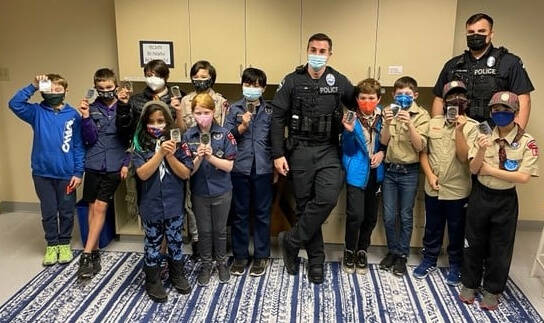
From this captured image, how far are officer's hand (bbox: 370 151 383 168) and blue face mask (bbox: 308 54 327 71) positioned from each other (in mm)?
691

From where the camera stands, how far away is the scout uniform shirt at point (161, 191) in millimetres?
2816

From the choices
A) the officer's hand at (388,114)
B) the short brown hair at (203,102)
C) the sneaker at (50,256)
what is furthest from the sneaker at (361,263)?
the sneaker at (50,256)

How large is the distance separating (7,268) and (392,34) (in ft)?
10.5

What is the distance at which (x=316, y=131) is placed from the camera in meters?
3.05

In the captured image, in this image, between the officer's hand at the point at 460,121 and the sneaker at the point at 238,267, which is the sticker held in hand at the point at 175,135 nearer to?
the sneaker at the point at 238,267

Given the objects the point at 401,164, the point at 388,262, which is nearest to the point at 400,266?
the point at 388,262

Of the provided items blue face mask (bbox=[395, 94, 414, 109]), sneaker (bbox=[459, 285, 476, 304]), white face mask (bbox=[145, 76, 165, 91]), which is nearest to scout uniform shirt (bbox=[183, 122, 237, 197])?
white face mask (bbox=[145, 76, 165, 91])

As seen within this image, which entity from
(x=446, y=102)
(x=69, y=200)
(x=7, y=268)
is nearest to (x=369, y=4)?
(x=446, y=102)

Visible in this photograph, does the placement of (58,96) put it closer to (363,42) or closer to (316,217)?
(316,217)

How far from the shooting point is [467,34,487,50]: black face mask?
304 centimetres

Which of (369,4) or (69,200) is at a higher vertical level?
(369,4)

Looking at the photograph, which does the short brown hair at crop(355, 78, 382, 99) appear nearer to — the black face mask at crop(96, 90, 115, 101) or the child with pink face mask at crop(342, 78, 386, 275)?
the child with pink face mask at crop(342, 78, 386, 275)

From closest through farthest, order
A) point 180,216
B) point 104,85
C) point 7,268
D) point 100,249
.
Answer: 1. point 180,216
2. point 104,85
3. point 7,268
4. point 100,249

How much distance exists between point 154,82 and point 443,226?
213 cm
